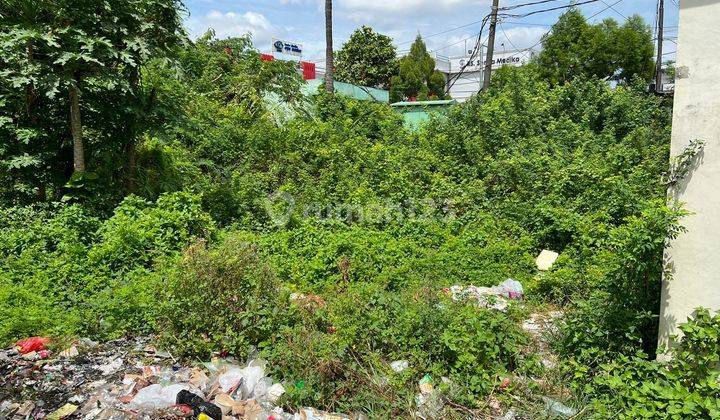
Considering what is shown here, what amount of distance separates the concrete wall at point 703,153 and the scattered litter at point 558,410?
1.01 meters

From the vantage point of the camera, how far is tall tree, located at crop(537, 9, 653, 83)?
21.9 m

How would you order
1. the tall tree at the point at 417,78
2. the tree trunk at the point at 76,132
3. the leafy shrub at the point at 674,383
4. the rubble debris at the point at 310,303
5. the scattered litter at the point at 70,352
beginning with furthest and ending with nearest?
the tall tree at the point at 417,78, the tree trunk at the point at 76,132, the rubble debris at the point at 310,303, the scattered litter at the point at 70,352, the leafy shrub at the point at 674,383

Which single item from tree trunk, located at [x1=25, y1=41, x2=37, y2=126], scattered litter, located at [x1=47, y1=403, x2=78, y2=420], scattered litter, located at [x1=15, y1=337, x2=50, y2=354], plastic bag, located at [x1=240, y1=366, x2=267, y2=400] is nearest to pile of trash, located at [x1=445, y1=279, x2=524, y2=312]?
plastic bag, located at [x1=240, y1=366, x2=267, y2=400]

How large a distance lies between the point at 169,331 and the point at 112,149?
12.7ft

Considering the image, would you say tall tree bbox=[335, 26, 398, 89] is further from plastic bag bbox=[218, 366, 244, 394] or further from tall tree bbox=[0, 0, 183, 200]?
plastic bag bbox=[218, 366, 244, 394]

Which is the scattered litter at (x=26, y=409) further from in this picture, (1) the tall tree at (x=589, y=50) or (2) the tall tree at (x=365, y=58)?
(2) the tall tree at (x=365, y=58)

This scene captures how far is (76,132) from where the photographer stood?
22.0 feet

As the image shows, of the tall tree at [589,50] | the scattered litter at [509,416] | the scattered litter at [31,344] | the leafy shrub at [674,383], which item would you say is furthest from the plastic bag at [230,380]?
the tall tree at [589,50]

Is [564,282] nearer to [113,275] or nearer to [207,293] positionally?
[207,293]

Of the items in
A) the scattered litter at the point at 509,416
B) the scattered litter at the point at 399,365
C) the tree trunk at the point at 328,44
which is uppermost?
the tree trunk at the point at 328,44

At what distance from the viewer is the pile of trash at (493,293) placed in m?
4.89

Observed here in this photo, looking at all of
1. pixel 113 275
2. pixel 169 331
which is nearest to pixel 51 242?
pixel 113 275

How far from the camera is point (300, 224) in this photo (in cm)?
746

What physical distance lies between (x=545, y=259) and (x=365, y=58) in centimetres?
2552
